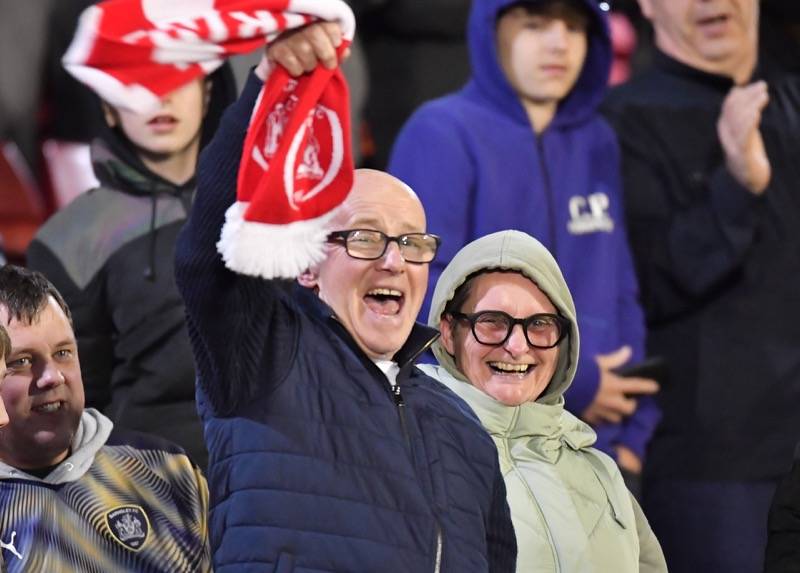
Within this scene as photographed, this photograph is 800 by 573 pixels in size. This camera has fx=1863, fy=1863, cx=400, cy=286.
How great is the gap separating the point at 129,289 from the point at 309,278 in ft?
3.69

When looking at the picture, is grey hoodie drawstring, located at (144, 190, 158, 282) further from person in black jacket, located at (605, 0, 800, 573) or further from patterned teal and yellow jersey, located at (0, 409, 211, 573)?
person in black jacket, located at (605, 0, 800, 573)

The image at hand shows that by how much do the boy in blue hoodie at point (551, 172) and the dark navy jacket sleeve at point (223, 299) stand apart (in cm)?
142

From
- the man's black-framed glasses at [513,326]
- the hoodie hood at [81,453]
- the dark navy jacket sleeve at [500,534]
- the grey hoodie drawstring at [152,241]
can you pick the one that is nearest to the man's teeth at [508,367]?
the man's black-framed glasses at [513,326]

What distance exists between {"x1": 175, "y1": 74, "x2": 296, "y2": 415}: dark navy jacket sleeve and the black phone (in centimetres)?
179

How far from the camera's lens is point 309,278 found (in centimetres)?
315

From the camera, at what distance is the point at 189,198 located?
436 cm

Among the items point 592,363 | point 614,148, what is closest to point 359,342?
point 592,363

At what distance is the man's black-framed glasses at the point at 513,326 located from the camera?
347cm

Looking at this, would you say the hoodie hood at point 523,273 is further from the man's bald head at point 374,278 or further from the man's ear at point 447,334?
the man's bald head at point 374,278

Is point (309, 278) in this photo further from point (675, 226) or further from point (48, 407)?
point (675, 226)

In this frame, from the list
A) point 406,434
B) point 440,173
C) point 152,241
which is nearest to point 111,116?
point 152,241

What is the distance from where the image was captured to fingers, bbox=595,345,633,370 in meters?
4.54

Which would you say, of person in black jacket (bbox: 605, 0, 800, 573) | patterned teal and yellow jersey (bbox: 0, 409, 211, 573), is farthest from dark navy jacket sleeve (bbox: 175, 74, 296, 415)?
person in black jacket (bbox: 605, 0, 800, 573)

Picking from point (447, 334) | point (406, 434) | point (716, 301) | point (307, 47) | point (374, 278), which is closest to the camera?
point (307, 47)
